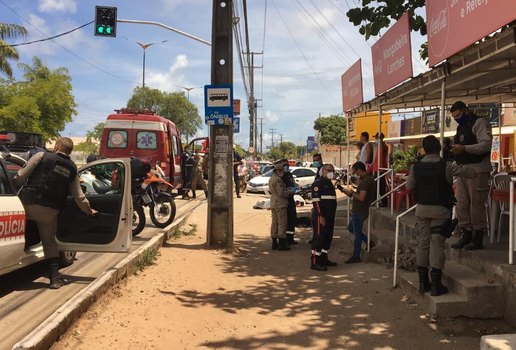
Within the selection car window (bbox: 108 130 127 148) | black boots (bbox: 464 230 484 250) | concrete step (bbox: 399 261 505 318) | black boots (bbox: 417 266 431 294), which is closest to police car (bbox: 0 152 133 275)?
black boots (bbox: 417 266 431 294)

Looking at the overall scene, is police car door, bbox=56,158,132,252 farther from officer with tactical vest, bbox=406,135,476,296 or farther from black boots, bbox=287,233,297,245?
black boots, bbox=287,233,297,245

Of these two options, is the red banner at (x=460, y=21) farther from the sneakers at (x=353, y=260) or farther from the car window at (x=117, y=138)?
the car window at (x=117, y=138)

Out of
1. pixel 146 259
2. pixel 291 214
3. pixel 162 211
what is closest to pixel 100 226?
pixel 146 259

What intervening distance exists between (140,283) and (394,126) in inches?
1487

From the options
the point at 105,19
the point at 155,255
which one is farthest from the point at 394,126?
the point at 155,255

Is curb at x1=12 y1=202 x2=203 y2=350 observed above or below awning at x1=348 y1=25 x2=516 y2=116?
below

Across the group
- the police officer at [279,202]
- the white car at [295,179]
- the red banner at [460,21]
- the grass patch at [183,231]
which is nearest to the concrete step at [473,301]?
the red banner at [460,21]

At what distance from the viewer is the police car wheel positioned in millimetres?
6645

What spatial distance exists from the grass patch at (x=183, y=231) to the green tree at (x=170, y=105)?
4335 cm

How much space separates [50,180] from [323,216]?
4.12 metres

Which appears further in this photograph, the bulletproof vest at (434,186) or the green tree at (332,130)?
the green tree at (332,130)

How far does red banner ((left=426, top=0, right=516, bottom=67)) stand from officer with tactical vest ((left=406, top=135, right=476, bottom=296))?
3.99 feet

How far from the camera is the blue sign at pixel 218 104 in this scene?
9.11 metres

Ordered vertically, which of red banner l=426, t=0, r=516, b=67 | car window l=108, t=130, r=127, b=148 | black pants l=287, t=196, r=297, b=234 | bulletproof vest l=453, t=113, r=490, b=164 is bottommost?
black pants l=287, t=196, r=297, b=234
